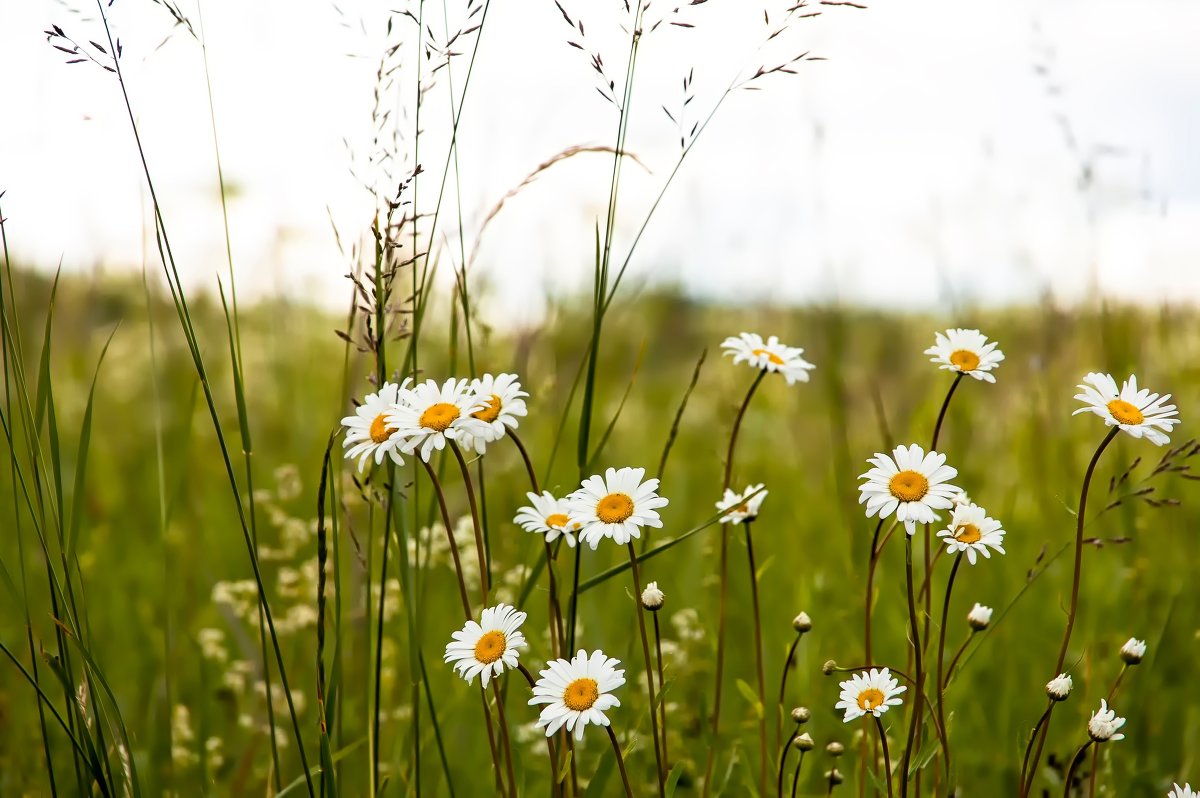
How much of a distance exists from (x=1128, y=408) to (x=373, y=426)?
882 mm

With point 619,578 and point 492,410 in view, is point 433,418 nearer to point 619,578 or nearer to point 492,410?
point 492,410

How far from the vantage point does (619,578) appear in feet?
8.61

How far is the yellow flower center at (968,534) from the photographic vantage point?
116cm

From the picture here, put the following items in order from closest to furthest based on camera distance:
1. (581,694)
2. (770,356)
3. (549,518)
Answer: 1. (581,694)
2. (549,518)
3. (770,356)

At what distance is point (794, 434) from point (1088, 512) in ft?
4.16

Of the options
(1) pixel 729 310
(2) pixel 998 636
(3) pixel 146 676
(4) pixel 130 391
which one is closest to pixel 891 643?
(2) pixel 998 636

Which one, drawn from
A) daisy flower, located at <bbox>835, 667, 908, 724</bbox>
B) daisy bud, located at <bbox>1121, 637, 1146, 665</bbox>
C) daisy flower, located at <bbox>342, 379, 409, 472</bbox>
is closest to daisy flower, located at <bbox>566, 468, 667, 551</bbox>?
daisy flower, located at <bbox>342, 379, 409, 472</bbox>

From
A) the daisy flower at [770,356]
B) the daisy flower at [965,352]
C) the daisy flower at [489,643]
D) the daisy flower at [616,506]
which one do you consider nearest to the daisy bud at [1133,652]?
the daisy flower at [965,352]

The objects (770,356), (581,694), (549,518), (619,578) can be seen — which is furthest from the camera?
(619,578)

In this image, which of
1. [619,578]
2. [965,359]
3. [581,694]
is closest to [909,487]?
[965,359]

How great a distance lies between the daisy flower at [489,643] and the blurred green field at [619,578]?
0.16m

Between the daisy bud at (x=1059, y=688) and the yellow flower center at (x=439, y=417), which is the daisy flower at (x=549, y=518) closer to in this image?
the yellow flower center at (x=439, y=417)

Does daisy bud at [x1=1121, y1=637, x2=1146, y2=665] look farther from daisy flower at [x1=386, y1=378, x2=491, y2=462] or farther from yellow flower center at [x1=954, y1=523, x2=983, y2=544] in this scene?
daisy flower at [x1=386, y1=378, x2=491, y2=462]

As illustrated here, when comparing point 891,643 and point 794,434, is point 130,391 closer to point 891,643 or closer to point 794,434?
point 794,434
